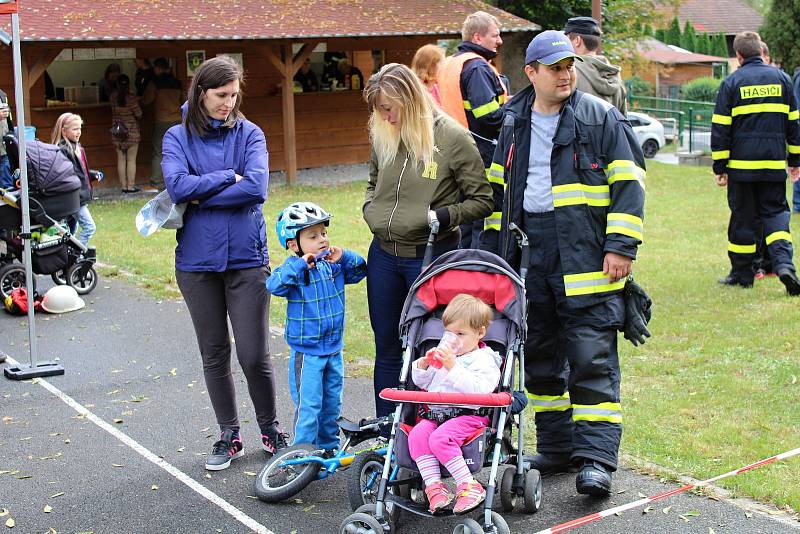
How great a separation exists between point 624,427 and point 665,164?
Result: 18.0 metres

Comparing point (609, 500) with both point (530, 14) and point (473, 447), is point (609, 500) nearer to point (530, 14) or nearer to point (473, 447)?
point (473, 447)

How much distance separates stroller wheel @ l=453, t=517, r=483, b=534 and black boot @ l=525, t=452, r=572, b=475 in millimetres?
1100

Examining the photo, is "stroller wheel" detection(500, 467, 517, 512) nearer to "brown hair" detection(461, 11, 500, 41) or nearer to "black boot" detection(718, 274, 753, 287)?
"brown hair" detection(461, 11, 500, 41)

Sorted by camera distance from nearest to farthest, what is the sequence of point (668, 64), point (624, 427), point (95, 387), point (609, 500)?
point (609, 500)
point (624, 427)
point (95, 387)
point (668, 64)

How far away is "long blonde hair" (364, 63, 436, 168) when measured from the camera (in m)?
5.21

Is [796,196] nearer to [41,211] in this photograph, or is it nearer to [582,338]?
[41,211]

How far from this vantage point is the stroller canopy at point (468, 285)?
4.85m

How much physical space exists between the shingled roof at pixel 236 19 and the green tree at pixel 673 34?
137 feet

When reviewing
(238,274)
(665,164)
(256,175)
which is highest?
(256,175)

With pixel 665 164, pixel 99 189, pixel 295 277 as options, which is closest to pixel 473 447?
pixel 295 277

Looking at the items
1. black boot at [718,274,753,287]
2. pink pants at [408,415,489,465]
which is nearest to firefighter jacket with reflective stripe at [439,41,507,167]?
black boot at [718,274,753,287]

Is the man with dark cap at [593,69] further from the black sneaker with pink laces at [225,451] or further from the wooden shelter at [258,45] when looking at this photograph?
the wooden shelter at [258,45]

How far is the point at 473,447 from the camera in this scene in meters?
4.46

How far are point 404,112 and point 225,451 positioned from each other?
2.05m
